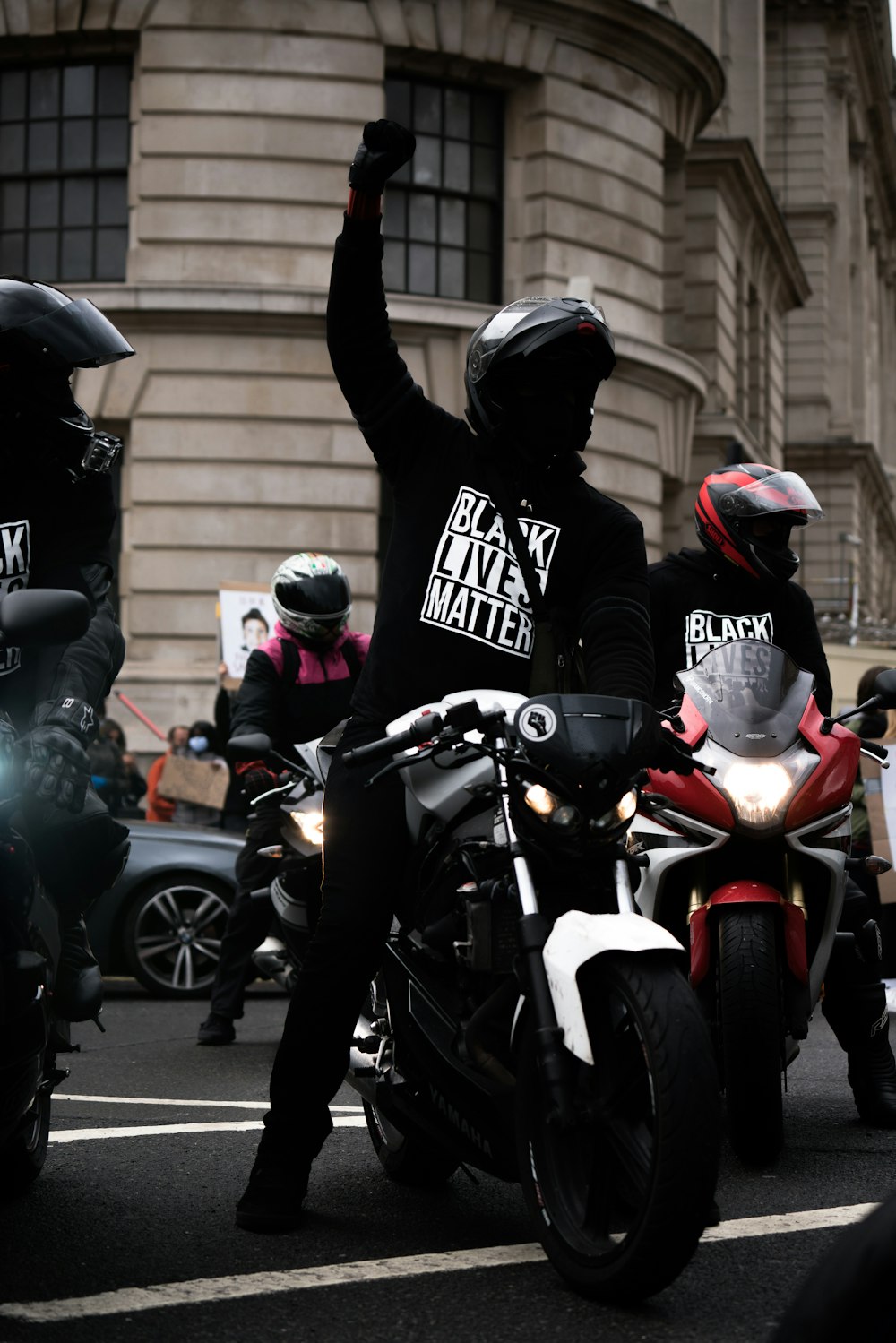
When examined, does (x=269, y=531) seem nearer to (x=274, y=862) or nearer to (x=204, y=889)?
(x=204, y=889)

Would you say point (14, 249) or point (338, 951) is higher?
point (14, 249)

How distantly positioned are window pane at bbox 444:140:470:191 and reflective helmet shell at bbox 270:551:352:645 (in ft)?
51.1

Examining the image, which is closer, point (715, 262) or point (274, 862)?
point (274, 862)

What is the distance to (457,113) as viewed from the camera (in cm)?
2278

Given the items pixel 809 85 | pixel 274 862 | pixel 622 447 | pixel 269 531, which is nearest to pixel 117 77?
pixel 269 531

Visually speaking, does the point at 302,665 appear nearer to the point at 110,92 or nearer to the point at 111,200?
the point at 111,200

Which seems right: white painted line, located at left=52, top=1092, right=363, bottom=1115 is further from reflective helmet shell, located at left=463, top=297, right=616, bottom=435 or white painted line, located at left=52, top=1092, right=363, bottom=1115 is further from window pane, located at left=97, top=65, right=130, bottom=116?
window pane, located at left=97, top=65, right=130, bottom=116

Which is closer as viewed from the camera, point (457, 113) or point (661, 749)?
point (661, 749)

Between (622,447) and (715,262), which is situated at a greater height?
(715,262)

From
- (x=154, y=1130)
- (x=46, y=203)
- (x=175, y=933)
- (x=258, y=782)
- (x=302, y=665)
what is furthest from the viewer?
(x=46, y=203)

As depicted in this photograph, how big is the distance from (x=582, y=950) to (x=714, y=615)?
117 inches

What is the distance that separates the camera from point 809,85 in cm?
4981

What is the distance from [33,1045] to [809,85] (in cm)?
4972

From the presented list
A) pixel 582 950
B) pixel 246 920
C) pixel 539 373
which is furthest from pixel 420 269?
pixel 582 950
